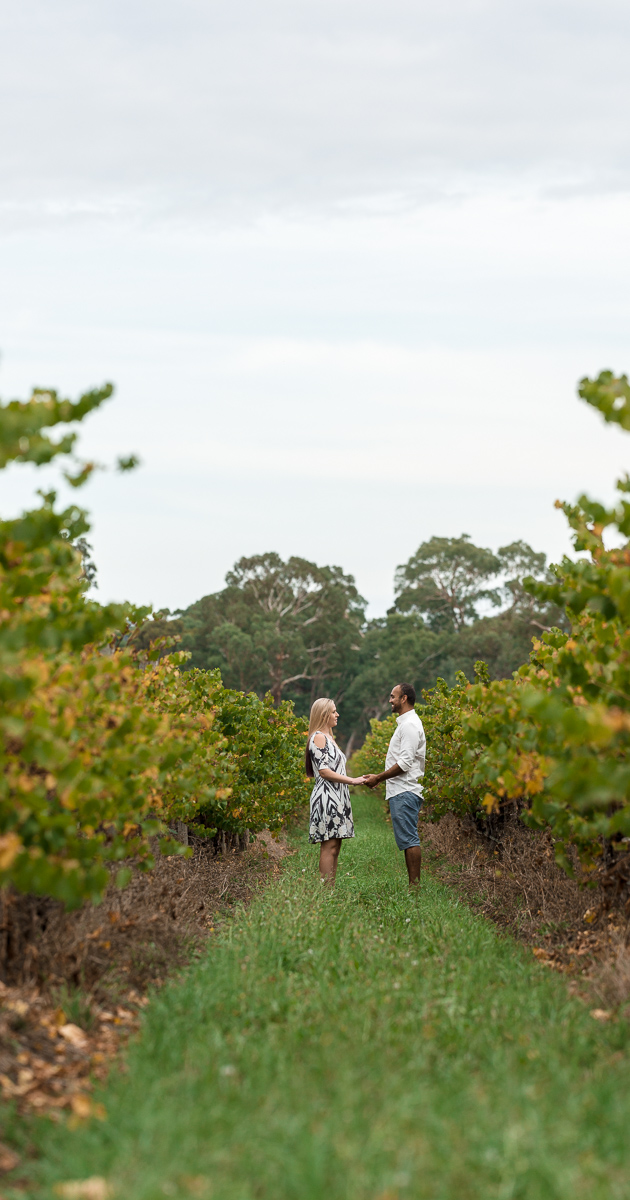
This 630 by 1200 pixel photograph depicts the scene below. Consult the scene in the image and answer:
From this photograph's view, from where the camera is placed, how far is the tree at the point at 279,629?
1864 inches

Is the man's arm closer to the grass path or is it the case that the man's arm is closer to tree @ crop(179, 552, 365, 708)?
the grass path

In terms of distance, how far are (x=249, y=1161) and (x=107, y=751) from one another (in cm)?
175

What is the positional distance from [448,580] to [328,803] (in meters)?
49.4

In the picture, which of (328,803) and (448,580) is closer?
(328,803)

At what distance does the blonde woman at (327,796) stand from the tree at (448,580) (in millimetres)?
47355

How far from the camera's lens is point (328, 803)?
25.9 ft

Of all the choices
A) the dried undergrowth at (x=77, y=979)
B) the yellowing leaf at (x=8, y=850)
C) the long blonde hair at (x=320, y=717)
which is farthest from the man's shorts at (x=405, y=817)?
the yellowing leaf at (x=8, y=850)

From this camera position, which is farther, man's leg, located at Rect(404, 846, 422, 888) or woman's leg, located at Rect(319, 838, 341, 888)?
man's leg, located at Rect(404, 846, 422, 888)

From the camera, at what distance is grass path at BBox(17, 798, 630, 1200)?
8.78 ft

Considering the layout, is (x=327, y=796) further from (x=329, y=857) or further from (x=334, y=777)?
(x=329, y=857)

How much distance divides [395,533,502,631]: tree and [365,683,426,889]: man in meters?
47.0

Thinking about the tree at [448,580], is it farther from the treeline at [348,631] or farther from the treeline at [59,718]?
the treeline at [59,718]

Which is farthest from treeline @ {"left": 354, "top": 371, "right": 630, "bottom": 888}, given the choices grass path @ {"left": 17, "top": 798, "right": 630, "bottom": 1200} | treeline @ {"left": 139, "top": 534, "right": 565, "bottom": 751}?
treeline @ {"left": 139, "top": 534, "right": 565, "bottom": 751}

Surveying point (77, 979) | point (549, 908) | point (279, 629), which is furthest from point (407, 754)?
point (279, 629)
